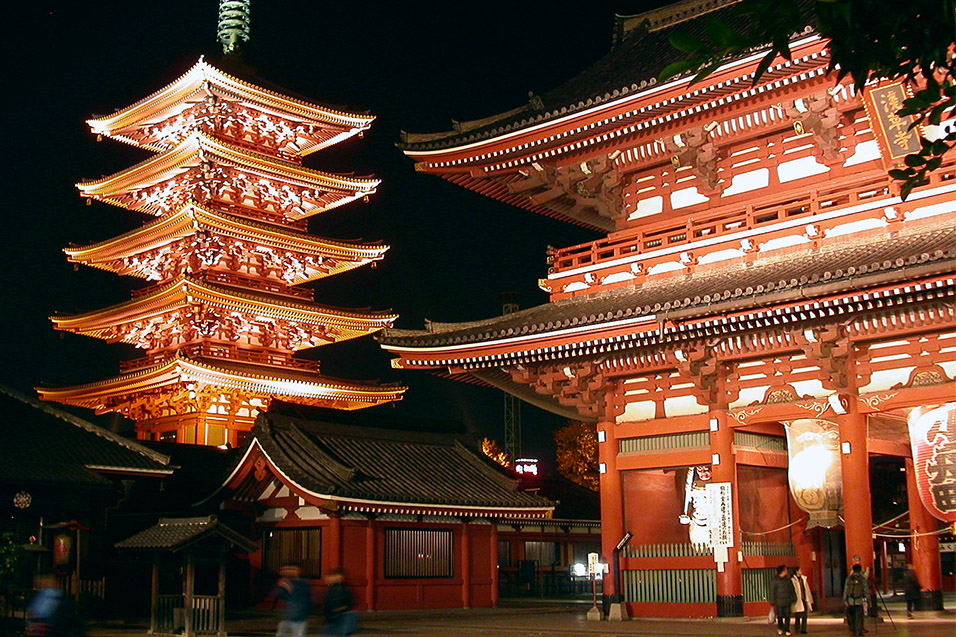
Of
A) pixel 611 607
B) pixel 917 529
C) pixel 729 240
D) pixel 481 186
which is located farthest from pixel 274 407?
pixel 917 529

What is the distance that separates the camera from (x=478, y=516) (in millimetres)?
30297

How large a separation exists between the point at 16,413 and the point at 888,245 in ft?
69.9

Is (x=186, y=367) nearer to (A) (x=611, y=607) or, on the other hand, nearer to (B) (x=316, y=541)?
(B) (x=316, y=541)

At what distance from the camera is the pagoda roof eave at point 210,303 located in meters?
47.3

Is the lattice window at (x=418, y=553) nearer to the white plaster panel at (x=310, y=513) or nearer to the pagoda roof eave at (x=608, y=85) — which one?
the white plaster panel at (x=310, y=513)

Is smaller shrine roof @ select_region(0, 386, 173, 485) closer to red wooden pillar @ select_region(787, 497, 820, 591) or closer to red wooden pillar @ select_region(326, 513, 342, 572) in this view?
red wooden pillar @ select_region(326, 513, 342, 572)

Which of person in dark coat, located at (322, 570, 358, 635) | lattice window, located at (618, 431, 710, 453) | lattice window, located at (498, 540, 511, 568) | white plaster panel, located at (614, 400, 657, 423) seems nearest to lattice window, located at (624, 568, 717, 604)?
lattice window, located at (618, 431, 710, 453)

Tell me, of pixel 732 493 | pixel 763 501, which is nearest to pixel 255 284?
pixel 763 501

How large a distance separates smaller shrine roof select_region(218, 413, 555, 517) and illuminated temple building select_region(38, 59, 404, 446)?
1697 cm

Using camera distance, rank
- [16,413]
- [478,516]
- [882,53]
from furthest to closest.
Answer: [478,516] < [16,413] < [882,53]

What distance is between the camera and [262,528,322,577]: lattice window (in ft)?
91.5

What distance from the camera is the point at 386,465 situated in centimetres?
3088

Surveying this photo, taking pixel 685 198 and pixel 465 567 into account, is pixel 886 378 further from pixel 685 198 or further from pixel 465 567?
pixel 465 567

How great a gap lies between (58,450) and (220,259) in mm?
25014
